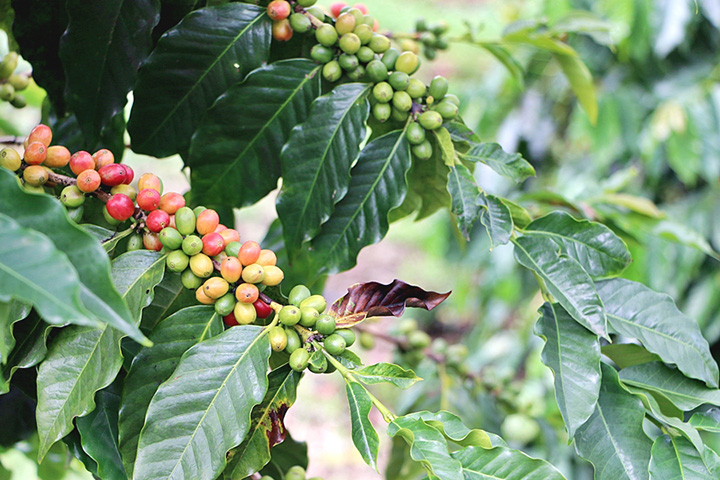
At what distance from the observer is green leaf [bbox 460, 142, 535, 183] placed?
21.5 inches

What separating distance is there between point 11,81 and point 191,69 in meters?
0.32

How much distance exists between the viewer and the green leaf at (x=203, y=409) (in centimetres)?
40

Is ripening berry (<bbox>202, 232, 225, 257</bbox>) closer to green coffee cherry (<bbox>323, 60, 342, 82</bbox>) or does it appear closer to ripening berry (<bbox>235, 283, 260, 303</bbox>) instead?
ripening berry (<bbox>235, 283, 260, 303</bbox>)

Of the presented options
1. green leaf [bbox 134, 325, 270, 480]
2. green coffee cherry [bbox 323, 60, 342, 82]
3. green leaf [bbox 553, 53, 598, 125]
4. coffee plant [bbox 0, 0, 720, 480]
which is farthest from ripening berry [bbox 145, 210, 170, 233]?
green leaf [bbox 553, 53, 598, 125]

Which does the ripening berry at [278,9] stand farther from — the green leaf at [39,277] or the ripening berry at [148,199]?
the green leaf at [39,277]

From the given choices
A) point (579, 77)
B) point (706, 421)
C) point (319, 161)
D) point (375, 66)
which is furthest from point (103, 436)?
point (579, 77)

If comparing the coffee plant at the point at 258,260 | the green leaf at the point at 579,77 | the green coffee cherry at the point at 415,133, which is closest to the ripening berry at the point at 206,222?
the coffee plant at the point at 258,260

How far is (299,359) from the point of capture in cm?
43

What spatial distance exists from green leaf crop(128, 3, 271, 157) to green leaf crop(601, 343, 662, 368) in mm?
450

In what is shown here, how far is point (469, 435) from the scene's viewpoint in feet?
1.43

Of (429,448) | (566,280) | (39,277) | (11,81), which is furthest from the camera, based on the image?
(11,81)

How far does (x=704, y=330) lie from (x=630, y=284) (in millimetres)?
1518

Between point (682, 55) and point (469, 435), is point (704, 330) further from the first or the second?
point (469, 435)

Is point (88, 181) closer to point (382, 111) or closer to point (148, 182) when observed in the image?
point (148, 182)
